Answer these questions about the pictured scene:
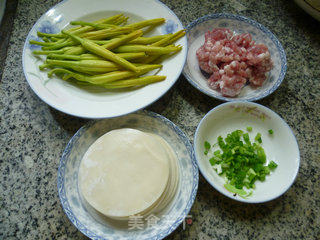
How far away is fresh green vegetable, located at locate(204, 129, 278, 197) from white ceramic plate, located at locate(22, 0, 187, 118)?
42 cm

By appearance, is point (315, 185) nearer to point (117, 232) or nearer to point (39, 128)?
point (117, 232)

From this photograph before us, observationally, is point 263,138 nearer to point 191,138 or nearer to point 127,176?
point 191,138

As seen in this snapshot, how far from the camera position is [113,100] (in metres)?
1.36

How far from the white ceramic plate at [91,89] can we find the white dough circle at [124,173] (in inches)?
6.8

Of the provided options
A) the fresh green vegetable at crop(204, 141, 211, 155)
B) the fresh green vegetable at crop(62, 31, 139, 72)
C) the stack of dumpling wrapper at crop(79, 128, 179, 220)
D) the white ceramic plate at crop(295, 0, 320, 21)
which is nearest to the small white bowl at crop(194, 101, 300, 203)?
the fresh green vegetable at crop(204, 141, 211, 155)

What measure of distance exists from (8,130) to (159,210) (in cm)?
94

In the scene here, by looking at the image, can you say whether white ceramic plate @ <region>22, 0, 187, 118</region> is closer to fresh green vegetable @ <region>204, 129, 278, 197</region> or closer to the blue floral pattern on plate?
the blue floral pattern on plate

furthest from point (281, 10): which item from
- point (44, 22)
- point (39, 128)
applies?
point (39, 128)

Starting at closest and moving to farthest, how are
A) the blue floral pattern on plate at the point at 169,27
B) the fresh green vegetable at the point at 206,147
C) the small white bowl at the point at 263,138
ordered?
the small white bowl at the point at 263,138 < the fresh green vegetable at the point at 206,147 < the blue floral pattern on plate at the point at 169,27

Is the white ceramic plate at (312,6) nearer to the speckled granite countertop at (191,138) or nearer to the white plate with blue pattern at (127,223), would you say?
the speckled granite countertop at (191,138)

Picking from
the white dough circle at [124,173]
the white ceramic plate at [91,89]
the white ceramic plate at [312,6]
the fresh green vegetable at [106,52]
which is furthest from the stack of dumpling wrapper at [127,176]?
the white ceramic plate at [312,6]

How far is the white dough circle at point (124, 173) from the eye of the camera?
3.55 feet

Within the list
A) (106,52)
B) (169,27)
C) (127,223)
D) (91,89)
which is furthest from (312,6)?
(127,223)

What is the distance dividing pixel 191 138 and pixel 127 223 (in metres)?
0.55
